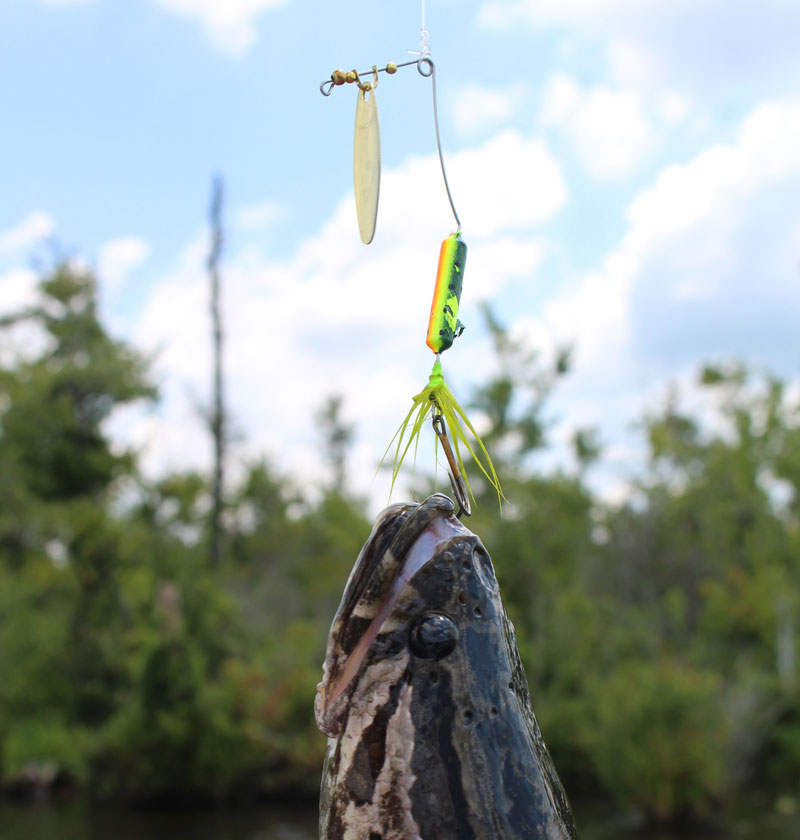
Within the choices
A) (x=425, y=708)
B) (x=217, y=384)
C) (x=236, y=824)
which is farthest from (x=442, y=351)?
(x=217, y=384)

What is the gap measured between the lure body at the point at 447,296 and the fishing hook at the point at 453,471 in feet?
0.74

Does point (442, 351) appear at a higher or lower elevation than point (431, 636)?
higher

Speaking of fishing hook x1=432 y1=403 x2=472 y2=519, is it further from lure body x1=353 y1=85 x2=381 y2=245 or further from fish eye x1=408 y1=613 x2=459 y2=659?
lure body x1=353 y1=85 x2=381 y2=245

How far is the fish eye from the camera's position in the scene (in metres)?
2.83

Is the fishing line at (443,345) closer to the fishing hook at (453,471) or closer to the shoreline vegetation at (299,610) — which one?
the fishing hook at (453,471)

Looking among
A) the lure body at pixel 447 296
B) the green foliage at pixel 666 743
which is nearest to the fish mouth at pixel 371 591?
the lure body at pixel 447 296

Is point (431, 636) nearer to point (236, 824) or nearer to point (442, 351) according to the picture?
point (442, 351)

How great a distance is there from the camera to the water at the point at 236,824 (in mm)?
17609

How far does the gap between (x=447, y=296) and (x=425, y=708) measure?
1.26m

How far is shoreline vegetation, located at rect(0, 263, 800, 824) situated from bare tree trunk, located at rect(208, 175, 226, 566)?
2.40ft

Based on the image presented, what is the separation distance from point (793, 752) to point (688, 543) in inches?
497

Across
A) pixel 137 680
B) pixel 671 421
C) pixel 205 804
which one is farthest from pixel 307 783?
pixel 671 421

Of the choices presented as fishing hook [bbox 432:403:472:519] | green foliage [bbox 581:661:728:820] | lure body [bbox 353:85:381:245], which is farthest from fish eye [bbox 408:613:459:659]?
green foliage [bbox 581:661:728:820]

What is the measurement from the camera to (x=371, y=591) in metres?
2.87
